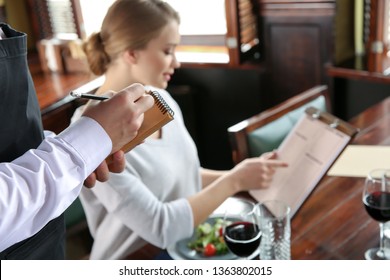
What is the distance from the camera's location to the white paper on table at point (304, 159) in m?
1.32

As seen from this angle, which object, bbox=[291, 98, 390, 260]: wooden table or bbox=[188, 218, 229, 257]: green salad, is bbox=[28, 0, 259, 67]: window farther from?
bbox=[188, 218, 229, 257]: green salad

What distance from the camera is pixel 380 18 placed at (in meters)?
2.62

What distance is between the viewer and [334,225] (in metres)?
1.38

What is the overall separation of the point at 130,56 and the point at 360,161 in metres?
0.85

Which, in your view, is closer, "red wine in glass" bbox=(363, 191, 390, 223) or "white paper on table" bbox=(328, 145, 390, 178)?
"red wine in glass" bbox=(363, 191, 390, 223)

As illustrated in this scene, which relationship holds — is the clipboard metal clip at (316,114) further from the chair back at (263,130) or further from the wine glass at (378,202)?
the chair back at (263,130)

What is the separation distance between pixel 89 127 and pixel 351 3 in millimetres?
2371

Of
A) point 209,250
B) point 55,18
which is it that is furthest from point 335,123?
point 55,18

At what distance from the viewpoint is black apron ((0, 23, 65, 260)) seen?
837 millimetres

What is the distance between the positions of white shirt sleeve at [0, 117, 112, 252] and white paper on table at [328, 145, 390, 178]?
1017 millimetres

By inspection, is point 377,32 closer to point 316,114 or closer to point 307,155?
point 316,114

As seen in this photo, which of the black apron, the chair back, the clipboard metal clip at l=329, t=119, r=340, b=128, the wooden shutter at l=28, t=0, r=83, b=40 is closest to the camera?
the black apron

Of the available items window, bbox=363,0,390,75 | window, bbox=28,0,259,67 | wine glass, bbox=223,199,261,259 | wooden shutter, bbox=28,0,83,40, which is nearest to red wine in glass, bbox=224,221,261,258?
wine glass, bbox=223,199,261,259

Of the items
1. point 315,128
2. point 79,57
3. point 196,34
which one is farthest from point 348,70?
point 79,57
